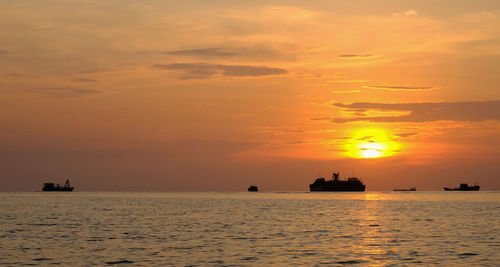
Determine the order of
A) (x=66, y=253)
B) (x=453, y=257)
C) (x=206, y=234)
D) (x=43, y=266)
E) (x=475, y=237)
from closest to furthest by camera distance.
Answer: (x=43, y=266)
(x=453, y=257)
(x=66, y=253)
(x=475, y=237)
(x=206, y=234)

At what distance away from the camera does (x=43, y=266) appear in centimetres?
4100

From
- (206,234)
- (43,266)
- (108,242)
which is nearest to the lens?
(43,266)

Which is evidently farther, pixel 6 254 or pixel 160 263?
pixel 6 254

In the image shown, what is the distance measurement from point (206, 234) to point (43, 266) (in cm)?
2550

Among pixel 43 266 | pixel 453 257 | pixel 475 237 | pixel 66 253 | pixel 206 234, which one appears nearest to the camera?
pixel 43 266

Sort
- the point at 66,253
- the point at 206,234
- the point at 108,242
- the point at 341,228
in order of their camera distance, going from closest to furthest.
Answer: the point at 66,253
the point at 108,242
the point at 206,234
the point at 341,228

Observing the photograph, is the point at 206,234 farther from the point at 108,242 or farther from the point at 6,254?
the point at 6,254

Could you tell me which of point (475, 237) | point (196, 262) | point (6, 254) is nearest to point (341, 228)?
point (475, 237)

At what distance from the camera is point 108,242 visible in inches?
2205

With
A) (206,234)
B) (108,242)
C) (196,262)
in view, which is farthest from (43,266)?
(206,234)

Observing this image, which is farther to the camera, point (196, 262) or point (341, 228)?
point (341, 228)

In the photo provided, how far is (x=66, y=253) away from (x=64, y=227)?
94.4 ft

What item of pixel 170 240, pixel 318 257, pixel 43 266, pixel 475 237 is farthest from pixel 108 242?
pixel 475 237

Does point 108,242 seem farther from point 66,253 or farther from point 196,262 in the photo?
point 196,262
